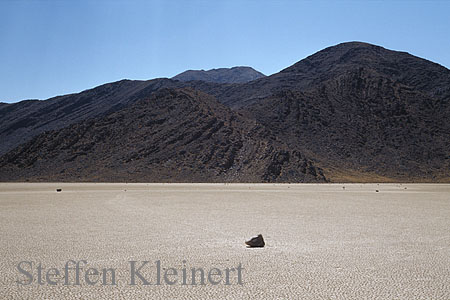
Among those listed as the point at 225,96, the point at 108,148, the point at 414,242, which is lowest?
the point at 414,242

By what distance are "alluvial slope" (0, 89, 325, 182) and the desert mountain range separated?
0.16 metres

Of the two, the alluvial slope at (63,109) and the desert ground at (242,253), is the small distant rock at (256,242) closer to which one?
the desert ground at (242,253)

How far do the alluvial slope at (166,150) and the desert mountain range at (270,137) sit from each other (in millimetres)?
159

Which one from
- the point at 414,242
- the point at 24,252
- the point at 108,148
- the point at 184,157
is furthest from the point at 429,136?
the point at 24,252

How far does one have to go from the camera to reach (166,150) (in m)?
61.7

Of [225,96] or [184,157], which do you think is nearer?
[184,157]

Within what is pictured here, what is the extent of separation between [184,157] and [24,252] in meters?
51.0

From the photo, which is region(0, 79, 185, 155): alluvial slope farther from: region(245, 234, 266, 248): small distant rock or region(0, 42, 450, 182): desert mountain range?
region(245, 234, 266, 248): small distant rock

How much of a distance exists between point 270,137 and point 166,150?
1646 cm

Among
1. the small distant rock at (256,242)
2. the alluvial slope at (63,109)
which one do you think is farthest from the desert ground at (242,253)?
the alluvial slope at (63,109)

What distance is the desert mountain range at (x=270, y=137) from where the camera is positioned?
58500 millimetres

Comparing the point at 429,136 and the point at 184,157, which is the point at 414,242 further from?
the point at 429,136

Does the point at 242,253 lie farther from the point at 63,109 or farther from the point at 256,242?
the point at 63,109

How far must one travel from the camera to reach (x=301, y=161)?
58625mm
